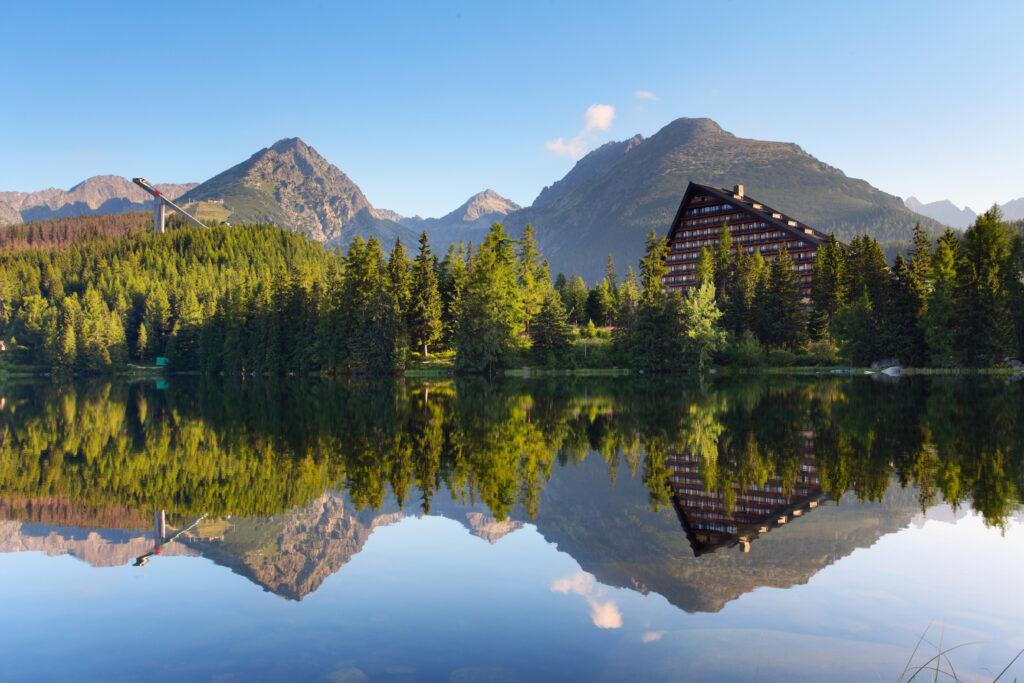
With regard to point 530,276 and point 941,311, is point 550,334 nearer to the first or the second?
point 530,276

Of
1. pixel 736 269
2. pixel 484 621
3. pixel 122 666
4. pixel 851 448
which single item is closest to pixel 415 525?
pixel 484 621

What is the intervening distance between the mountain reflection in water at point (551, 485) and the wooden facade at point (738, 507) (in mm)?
47

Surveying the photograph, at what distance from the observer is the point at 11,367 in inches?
5089

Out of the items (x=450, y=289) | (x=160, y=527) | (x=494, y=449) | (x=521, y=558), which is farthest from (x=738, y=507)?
(x=450, y=289)

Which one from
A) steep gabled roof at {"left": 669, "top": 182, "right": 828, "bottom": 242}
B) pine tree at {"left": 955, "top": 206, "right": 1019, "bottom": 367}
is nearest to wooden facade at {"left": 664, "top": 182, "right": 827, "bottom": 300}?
steep gabled roof at {"left": 669, "top": 182, "right": 828, "bottom": 242}

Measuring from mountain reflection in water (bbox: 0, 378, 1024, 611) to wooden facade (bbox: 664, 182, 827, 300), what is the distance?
88958 millimetres

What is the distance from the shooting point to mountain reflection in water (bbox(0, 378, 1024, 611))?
10.6 metres

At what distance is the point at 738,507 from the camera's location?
12.6 metres

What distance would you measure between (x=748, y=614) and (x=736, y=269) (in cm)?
8691

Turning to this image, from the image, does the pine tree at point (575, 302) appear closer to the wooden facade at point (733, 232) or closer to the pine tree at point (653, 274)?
the wooden facade at point (733, 232)

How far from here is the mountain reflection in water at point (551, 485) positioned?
10578 mm

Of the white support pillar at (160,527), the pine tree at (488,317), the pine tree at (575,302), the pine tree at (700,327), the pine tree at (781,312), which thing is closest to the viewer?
the white support pillar at (160,527)

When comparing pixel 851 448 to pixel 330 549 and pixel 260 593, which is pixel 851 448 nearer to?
pixel 330 549

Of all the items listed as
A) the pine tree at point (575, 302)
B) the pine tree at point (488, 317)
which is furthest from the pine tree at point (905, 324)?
the pine tree at point (575, 302)
